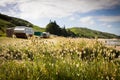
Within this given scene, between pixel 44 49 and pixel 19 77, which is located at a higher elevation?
pixel 44 49

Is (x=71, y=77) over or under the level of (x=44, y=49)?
under

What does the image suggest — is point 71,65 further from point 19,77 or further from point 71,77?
point 19,77

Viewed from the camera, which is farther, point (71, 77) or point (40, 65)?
point (40, 65)

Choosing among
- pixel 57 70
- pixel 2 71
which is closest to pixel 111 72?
pixel 57 70

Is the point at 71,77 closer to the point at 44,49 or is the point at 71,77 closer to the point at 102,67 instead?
the point at 102,67

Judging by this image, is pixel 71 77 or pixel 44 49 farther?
pixel 44 49

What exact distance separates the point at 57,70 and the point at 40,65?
1.84ft

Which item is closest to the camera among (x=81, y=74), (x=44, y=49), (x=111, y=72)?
(x=81, y=74)

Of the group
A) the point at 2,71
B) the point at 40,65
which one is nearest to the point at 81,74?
the point at 40,65

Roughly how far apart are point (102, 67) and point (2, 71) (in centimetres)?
280

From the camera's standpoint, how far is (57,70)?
598 centimetres

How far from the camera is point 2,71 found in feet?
20.4

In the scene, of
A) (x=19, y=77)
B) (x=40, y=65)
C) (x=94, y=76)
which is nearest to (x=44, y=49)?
(x=40, y=65)

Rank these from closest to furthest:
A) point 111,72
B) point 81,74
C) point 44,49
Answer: point 81,74, point 111,72, point 44,49
